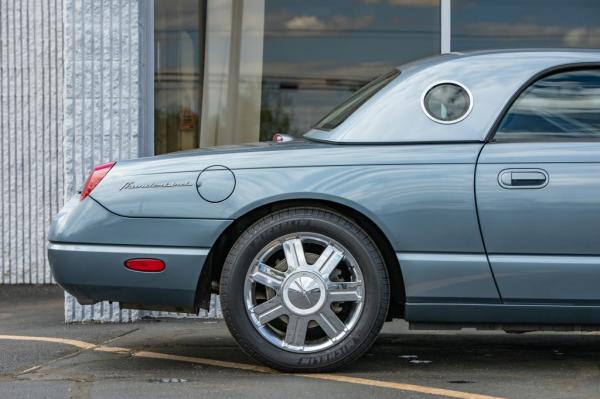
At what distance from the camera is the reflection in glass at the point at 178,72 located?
319 inches

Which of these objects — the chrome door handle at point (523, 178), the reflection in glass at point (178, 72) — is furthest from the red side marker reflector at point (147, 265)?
the reflection in glass at point (178, 72)

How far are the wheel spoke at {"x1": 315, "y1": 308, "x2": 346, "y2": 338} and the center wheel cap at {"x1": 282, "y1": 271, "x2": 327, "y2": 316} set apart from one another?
0.13 feet

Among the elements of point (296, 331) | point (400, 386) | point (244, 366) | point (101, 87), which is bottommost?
point (244, 366)

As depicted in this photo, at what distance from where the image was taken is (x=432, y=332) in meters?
6.77

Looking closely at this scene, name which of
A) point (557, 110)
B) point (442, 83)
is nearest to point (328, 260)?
point (442, 83)

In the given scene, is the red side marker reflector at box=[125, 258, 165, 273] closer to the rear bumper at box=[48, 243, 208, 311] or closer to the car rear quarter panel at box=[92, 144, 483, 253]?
the rear bumper at box=[48, 243, 208, 311]

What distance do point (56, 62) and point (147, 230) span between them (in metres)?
4.76

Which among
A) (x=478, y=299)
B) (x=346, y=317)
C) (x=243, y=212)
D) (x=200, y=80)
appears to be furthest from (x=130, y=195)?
(x=200, y=80)

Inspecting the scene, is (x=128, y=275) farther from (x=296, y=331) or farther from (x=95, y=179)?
(x=296, y=331)

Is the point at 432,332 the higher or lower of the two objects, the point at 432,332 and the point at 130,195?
the lower

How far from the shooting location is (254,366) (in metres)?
5.20

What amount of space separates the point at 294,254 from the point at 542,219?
3.65 feet

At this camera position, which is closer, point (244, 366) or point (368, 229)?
point (368, 229)

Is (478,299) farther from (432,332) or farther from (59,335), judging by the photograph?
(59,335)
